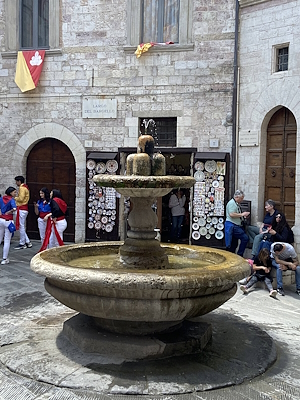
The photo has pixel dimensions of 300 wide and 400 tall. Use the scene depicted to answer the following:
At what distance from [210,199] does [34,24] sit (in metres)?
6.43

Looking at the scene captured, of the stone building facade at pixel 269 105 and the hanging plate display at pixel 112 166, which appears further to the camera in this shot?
the hanging plate display at pixel 112 166

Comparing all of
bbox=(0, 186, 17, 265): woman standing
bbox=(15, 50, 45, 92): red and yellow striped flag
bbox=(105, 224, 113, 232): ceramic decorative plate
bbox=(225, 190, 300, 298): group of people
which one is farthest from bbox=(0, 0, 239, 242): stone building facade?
bbox=(0, 186, 17, 265): woman standing

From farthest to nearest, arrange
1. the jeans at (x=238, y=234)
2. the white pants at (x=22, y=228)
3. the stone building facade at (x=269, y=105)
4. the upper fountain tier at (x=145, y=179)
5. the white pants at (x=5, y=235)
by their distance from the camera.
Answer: the white pants at (x=22, y=228) < the stone building facade at (x=269, y=105) < the white pants at (x=5, y=235) < the jeans at (x=238, y=234) < the upper fountain tier at (x=145, y=179)

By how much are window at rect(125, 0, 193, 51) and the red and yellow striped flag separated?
7.71 feet

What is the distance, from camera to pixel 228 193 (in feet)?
35.7

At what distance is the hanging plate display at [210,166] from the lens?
1089 centimetres

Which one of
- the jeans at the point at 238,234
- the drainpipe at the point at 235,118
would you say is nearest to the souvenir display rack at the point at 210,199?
the drainpipe at the point at 235,118

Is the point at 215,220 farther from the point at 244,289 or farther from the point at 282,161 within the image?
the point at 244,289

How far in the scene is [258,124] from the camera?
10422mm

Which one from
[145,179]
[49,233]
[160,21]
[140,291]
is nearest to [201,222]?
[49,233]

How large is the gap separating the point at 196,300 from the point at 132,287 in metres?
0.67

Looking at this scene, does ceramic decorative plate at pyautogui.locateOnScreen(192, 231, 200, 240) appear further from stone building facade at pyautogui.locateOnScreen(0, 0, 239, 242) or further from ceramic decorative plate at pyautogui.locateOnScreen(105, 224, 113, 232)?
ceramic decorative plate at pyautogui.locateOnScreen(105, 224, 113, 232)

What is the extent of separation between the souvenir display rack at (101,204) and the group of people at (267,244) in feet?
10.3

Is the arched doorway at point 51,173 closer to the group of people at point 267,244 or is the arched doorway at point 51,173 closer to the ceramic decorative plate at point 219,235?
the ceramic decorative plate at point 219,235
